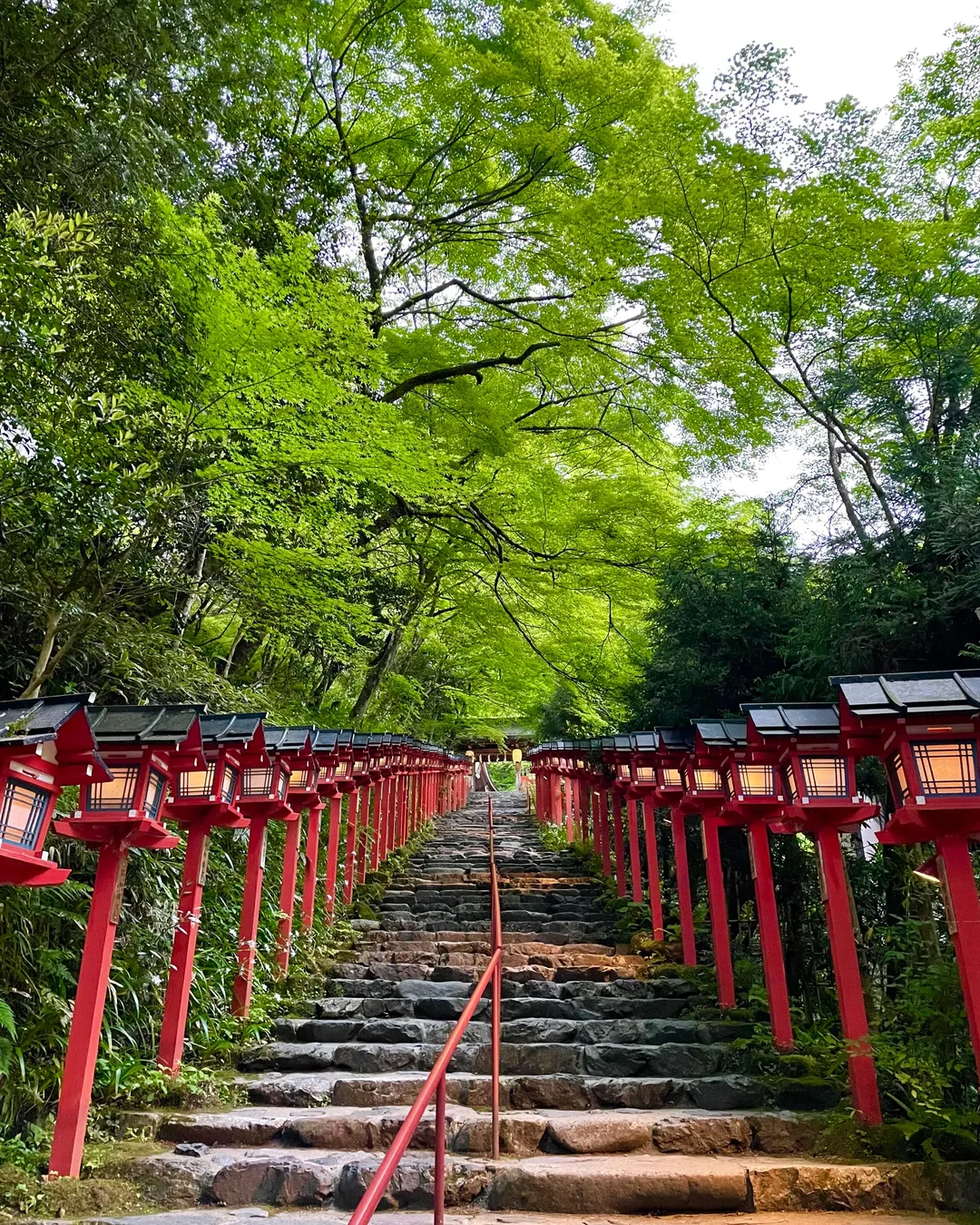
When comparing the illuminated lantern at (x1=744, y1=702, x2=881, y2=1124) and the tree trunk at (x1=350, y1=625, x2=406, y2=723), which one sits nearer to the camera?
the illuminated lantern at (x1=744, y1=702, x2=881, y2=1124)

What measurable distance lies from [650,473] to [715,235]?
383 centimetres

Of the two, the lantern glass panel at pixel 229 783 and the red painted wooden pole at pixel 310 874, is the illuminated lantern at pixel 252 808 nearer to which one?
the lantern glass panel at pixel 229 783

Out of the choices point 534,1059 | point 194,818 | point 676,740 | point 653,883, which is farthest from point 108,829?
point 653,883

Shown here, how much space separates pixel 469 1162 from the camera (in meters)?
4.63

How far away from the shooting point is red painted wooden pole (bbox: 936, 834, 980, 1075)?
4121 mm

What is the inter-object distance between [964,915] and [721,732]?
2.81m

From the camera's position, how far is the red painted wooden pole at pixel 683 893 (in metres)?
8.10

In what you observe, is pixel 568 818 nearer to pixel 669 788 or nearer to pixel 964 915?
pixel 669 788

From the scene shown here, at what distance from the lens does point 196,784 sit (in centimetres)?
574

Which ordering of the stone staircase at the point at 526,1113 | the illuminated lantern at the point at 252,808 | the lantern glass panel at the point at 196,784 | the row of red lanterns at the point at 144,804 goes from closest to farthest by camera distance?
the row of red lanterns at the point at 144,804 → the stone staircase at the point at 526,1113 → the lantern glass panel at the point at 196,784 → the illuminated lantern at the point at 252,808

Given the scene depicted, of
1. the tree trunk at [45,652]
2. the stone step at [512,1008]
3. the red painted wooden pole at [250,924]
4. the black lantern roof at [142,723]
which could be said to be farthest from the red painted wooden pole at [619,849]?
the tree trunk at [45,652]

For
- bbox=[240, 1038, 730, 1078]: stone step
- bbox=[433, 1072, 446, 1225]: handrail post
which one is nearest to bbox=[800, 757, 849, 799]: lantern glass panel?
bbox=[240, 1038, 730, 1078]: stone step

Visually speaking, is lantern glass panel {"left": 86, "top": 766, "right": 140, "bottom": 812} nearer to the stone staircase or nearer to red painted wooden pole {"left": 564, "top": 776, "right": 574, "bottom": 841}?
the stone staircase

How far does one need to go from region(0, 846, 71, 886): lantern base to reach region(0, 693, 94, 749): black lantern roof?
1.57 feet
